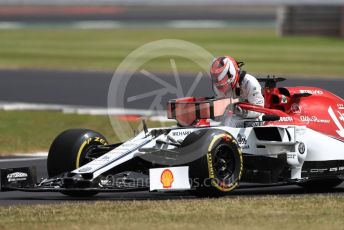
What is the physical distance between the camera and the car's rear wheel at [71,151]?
13.6 meters

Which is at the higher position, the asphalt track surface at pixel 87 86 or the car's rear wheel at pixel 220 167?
the asphalt track surface at pixel 87 86

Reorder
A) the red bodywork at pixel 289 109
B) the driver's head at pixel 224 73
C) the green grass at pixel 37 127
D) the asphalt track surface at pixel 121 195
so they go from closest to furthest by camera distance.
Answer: the asphalt track surface at pixel 121 195, the red bodywork at pixel 289 109, the driver's head at pixel 224 73, the green grass at pixel 37 127

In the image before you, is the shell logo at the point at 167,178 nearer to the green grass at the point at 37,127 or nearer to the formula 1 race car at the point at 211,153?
the formula 1 race car at the point at 211,153

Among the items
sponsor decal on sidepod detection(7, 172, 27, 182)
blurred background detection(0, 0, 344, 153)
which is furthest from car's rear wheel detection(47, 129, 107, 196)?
blurred background detection(0, 0, 344, 153)

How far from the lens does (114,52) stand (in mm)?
46000

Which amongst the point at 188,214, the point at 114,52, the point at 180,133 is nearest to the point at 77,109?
the point at 180,133

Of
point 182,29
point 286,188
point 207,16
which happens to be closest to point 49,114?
point 286,188

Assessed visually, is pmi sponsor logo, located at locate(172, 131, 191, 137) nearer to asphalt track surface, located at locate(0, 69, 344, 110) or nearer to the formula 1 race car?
the formula 1 race car

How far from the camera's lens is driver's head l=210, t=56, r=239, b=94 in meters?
13.8

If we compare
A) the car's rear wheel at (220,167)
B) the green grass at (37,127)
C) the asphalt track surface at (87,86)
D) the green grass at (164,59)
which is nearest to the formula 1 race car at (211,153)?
the car's rear wheel at (220,167)

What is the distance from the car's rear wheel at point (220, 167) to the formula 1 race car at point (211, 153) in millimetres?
12

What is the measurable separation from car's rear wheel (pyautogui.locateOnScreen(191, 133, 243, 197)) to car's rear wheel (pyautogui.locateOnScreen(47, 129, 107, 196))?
1.52 meters

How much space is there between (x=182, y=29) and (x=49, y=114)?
39.1m

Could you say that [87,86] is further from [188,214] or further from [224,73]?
[188,214]
